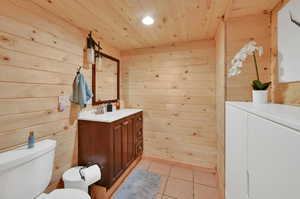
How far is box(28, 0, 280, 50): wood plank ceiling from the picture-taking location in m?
1.25

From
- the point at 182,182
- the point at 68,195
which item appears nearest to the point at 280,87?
the point at 182,182

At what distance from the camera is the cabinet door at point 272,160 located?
422mm

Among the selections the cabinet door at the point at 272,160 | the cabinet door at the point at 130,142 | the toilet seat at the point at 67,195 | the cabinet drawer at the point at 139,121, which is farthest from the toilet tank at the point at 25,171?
the cabinet door at the point at 272,160

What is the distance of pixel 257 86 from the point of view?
1.09 metres

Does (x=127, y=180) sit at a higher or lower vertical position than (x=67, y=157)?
lower

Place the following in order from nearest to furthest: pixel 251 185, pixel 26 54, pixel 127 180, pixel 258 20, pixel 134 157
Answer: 1. pixel 251 185
2. pixel 26 54
3. pixel 258 20
4. pixel 127 180
5. pixel 134 157

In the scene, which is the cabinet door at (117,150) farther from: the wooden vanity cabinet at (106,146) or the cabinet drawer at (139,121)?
the cabinet drawer at (139,121)

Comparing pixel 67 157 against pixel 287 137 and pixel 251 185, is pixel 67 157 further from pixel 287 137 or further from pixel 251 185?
pixel 287 137

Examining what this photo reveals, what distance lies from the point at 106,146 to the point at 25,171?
28.4 inches

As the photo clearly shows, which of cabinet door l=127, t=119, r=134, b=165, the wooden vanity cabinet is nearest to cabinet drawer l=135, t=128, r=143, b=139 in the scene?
cabinet door l=127, t=119, r=134, b=165

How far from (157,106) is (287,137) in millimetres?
2025

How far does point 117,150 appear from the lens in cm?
171

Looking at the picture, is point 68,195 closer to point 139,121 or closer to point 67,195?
point 67,195

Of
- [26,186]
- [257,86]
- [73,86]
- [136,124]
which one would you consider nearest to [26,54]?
[73,86]
